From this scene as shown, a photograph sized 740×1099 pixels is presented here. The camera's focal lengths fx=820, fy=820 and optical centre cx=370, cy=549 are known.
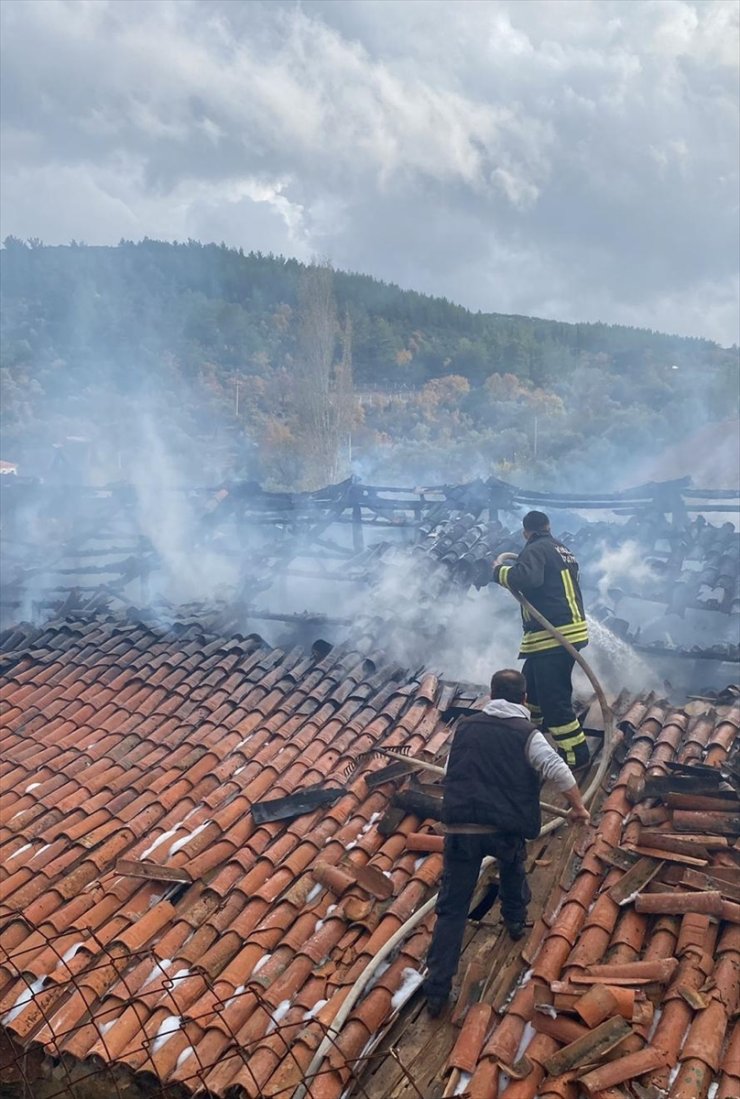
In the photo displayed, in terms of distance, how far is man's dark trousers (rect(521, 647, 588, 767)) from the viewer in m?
6.64

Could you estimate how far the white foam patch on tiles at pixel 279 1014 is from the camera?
14.7 ft

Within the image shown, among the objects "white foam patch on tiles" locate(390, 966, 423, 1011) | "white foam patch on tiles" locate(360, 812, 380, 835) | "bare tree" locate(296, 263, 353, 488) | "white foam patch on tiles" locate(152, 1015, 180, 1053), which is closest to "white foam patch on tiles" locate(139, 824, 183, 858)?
"white foam patch on tiles" locate(360, 812, 380, 835)

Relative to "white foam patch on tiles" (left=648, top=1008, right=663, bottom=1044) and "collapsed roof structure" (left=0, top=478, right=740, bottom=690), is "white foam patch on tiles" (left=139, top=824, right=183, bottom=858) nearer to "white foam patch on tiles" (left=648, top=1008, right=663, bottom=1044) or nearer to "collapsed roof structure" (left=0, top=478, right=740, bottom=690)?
"collapsed roof structure" (left=0, top=478, right=740, bottom=690)

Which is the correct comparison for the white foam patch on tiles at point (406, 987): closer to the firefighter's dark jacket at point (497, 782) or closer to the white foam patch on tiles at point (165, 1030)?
the firefighter's dark jacket at point (497, 782)

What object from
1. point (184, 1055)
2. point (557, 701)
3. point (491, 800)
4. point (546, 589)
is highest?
point (546, 589)

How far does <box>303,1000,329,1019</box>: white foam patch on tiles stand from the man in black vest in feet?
2.00

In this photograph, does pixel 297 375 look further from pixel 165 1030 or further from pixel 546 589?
pixel 165 1030

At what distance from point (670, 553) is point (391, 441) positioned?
3914 centimetres

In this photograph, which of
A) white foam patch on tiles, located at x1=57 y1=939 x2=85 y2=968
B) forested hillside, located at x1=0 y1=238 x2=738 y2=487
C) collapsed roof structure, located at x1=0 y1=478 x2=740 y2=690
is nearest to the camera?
white foam patch on tiles, located at x1=57 y1=939 x2=85 y2=968

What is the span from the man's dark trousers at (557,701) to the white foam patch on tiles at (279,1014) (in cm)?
298

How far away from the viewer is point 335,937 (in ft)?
16.9

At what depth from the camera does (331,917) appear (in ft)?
17.5

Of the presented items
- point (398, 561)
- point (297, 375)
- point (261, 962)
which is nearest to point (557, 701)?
point (261, 962)

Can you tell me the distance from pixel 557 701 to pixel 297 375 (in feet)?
130
